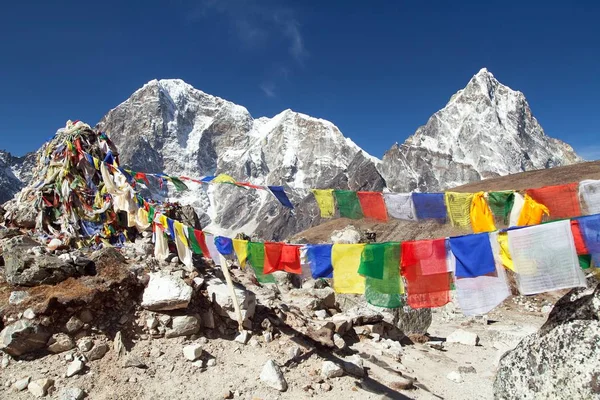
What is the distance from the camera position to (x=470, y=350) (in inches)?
441

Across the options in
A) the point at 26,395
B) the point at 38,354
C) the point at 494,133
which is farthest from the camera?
the point at 494,133

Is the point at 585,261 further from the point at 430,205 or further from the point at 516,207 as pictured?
the point at 430,205

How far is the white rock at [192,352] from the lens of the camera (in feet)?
23.7

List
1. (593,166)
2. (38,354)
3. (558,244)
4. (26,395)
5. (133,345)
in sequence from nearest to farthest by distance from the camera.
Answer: (558,244) → (26,395) → (38,354) → (133,345) → (593,166)

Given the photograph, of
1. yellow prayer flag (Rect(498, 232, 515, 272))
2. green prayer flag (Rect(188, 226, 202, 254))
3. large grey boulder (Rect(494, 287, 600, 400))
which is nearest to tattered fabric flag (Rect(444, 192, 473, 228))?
yellow prayer flag (Rect(498, 232, 515, 272))

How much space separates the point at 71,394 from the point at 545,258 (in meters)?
7.37

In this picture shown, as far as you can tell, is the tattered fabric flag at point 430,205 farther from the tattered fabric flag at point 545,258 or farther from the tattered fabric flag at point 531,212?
the tattered fabric flag at point 545,258

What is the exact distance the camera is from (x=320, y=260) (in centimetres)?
700

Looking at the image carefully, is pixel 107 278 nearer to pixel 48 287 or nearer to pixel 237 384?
pixel 48 287

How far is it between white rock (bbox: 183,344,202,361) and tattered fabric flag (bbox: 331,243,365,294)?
9.69 feet

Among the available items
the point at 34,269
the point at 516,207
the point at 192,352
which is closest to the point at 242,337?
the point at 192,352

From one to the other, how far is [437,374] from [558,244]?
16.7ft

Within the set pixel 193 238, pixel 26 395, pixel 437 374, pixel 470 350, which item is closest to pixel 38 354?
pixel 26 395

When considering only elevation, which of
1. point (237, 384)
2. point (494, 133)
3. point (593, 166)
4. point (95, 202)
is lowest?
point (237, 384)
